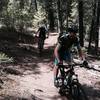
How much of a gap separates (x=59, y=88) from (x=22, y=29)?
2225 cm

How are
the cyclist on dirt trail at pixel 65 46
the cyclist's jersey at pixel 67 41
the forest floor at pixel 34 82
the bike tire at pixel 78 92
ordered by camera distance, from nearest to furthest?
the bike tire at pixel 78 92, the cyclist on dirt trail at pixel 65 46, the cyclist's jersey at pixel 67 41, the forest floor at pixel 34 82

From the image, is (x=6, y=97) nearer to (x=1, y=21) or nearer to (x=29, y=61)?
(x=29, y=61)

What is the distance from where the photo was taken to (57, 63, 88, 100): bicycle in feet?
26.8

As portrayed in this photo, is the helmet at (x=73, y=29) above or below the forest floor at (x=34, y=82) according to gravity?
above

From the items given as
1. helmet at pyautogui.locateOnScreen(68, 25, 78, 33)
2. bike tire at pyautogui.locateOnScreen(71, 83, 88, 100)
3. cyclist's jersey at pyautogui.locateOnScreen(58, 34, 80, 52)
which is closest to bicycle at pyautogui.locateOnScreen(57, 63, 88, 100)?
bike tire at pyautogui.locateOnScreen(71, 83, 88, 100)

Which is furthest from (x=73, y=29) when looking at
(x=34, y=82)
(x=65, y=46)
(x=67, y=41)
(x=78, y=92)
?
(x=34, y=82)

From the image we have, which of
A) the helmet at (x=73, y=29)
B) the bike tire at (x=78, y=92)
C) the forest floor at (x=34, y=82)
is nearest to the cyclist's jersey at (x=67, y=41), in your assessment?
the helmet at (x=73, y=29)

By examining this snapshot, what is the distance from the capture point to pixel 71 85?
8.45m

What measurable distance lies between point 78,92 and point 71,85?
0.37m

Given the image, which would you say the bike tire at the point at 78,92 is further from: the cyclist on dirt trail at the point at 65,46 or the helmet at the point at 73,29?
the helmet at the point at 73,29

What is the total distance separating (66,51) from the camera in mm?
9109

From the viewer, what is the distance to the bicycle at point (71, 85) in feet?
26.8

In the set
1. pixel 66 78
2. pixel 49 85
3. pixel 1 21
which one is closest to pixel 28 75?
pixel 49 85

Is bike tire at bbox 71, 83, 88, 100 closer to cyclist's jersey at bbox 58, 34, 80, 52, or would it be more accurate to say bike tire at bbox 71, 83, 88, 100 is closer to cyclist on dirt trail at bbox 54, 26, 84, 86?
cyclist on dirt trail at bbox 54, 26, 84, 86
